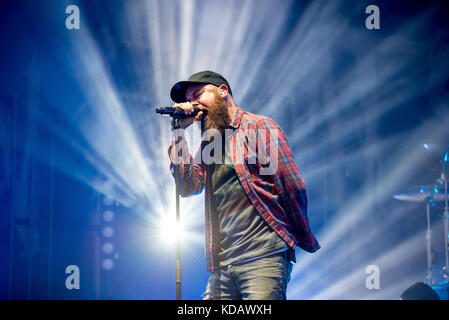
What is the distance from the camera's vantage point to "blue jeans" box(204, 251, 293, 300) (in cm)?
187

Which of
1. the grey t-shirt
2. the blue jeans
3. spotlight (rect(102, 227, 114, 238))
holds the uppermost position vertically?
spotlight (rect(102, 227, 114, 238))

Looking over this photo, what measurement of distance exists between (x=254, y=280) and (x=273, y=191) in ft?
1.46

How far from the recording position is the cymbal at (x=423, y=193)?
15.0 ft

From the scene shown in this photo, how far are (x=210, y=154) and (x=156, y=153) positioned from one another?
2.22 meters

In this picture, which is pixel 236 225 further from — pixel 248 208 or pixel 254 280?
pixel 254 280

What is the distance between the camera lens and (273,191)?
2.09 metres

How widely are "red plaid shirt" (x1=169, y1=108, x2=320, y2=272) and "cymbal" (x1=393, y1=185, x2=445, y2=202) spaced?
10.1ft

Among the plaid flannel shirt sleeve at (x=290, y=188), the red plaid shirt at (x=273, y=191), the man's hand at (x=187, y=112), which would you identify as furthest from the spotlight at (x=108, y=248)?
the plaid flannel shirt sleeve at (x=290, y=188)

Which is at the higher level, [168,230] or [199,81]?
[199,81]

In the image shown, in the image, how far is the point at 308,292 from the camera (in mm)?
4699

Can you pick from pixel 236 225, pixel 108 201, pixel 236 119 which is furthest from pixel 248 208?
pixel 108 201

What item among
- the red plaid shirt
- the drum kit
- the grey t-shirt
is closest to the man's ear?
the red plaid shirt

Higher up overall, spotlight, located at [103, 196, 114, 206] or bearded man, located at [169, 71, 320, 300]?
spotlight, located at [103, 196, 114, 206]

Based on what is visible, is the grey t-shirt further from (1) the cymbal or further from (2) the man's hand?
(1) the cymbal
